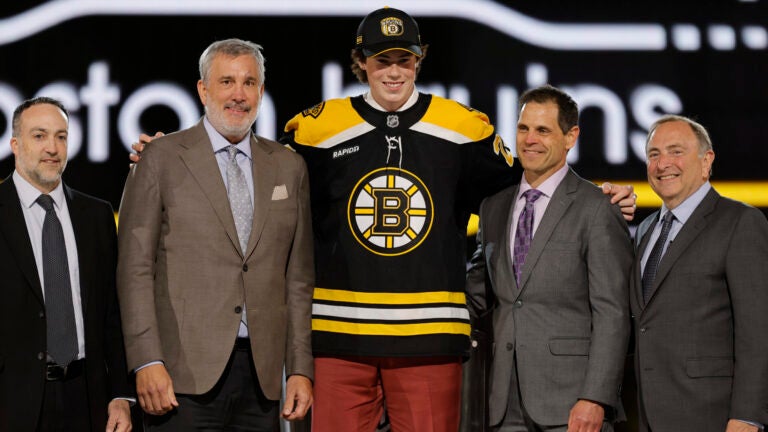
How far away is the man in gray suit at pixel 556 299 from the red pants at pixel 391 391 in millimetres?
210

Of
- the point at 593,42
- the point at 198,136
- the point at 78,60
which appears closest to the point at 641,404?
the point at 198,136

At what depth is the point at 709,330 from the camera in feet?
10.4

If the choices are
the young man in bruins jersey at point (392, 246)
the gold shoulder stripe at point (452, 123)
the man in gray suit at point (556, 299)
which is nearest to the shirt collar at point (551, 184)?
the man in gray suit at point (556, 299)

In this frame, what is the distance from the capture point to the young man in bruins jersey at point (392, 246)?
3377 mm

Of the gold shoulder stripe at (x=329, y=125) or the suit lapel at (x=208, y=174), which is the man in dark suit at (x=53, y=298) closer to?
the suit lapel at (x=208, y=174)

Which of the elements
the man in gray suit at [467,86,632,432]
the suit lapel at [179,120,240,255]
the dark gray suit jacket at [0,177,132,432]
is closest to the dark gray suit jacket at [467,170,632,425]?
the man in gray suit at [467,86,632,432]

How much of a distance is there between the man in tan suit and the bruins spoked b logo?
0.23 meters

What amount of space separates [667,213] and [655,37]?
2505 millimetres

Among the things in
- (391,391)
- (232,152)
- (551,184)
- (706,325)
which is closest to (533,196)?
(551,184)

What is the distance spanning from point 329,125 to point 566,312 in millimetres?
1083

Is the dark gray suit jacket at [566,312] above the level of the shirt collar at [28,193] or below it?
below

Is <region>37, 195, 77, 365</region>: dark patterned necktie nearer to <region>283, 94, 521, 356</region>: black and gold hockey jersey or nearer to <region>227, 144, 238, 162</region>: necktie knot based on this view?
<region>227, 144, 238, 162</region>: necktie knot

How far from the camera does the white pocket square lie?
3.23 m

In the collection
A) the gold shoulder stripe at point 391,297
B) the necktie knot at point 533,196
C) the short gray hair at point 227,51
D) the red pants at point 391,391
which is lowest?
the red pants at point 391,391
